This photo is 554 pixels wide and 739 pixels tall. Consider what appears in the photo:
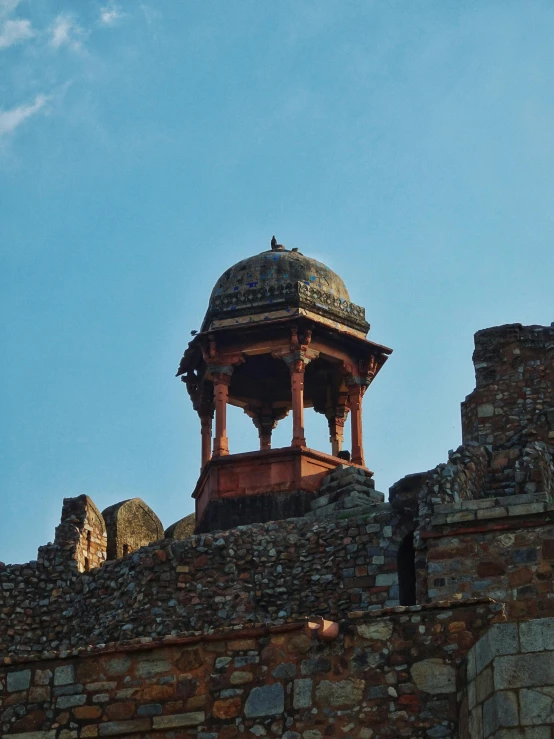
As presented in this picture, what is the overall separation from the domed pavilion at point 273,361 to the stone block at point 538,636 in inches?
447

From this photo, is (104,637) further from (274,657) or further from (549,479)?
(274,657)

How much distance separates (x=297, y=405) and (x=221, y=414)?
1226mm

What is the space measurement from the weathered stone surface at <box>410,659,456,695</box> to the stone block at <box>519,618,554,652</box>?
45.8 inches

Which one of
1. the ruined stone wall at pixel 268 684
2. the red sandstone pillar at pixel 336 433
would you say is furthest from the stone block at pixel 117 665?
the red sandstone pillar at pixel 336 433

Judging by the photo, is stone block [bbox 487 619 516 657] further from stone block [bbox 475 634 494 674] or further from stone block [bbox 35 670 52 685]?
stone block [bbox 35 670 52 685]

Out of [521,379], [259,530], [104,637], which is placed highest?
[521,379]

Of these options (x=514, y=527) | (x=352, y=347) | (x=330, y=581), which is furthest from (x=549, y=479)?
(x=352, y=347)

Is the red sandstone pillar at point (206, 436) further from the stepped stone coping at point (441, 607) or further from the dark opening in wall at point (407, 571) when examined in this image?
the stepped stone coping at point (441, 607)

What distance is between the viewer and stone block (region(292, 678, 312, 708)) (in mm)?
13484

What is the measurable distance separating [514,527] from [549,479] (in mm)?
1610

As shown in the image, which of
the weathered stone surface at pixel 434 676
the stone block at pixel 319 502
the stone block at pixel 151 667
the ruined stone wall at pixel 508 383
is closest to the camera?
the weathered stone surface at pixel 434 676

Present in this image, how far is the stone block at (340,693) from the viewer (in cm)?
1340

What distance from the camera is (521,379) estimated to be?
942 inches

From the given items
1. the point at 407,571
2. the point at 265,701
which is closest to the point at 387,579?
the point at 407,571
